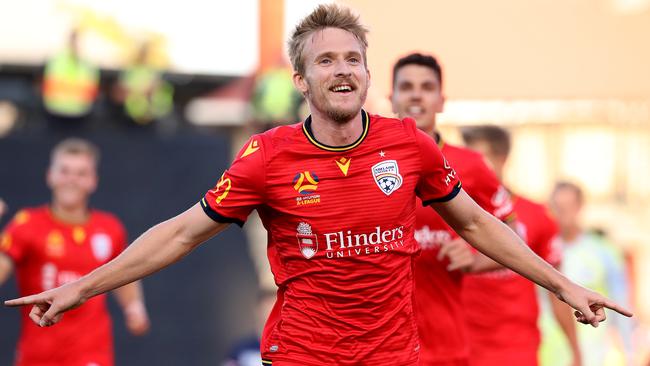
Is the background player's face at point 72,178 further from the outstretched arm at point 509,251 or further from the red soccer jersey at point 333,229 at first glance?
the outstretched arm at point 509,251

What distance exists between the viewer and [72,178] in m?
9.54

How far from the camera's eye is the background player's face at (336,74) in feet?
16.8

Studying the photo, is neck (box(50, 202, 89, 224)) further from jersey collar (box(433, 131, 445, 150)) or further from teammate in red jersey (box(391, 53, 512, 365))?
jersey collar (box(433, 131, 445, 150))

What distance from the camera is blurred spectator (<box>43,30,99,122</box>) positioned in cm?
1392

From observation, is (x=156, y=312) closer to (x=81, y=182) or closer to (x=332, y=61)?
(x=81, y=182)

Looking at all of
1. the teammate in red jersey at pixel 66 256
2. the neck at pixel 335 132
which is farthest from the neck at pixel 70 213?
the neck at pixel 335 132

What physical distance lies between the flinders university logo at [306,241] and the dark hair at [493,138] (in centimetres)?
446

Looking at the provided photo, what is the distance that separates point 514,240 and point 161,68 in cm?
1174

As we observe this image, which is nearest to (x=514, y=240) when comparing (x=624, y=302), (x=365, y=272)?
(x=365, y=272)

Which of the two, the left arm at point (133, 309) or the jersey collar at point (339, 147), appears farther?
the left arm at point (133, 309)

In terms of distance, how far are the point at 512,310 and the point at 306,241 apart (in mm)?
3594

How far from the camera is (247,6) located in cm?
1889

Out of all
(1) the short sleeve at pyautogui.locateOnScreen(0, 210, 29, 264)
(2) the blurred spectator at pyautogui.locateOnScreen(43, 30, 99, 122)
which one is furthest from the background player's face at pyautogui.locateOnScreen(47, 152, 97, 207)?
(2) the blurred spectator at pyautogui.locateOnScreen(43, 30, 99, 122)

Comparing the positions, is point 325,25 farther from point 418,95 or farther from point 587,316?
point 418,95
